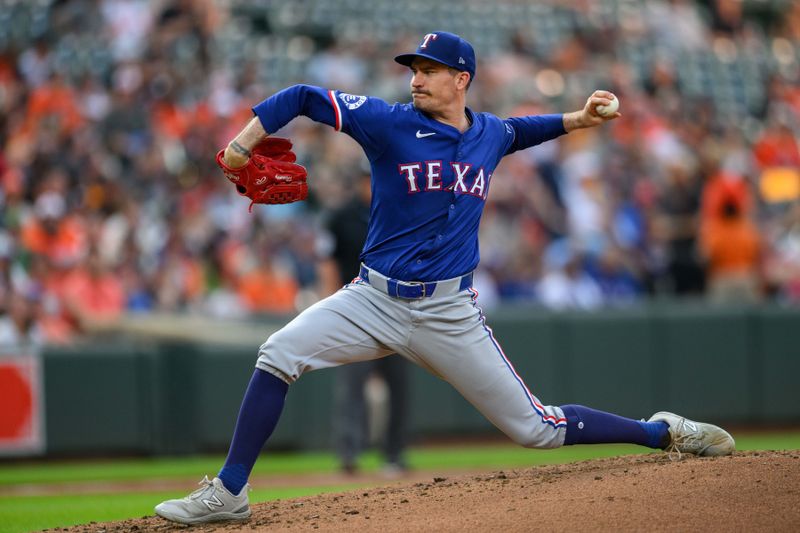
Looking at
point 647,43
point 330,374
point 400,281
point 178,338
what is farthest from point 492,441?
point 647,43

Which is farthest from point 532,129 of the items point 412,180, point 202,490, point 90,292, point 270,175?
point 90,292

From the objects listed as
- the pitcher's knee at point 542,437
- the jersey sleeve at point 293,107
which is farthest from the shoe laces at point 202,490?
the jersey sleeve at point 293,107

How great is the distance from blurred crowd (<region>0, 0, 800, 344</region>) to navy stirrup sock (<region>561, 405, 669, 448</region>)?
558 cm

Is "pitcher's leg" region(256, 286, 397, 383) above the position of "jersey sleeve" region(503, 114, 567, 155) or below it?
below

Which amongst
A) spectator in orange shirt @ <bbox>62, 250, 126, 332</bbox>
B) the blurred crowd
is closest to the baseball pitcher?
the blurred crowd

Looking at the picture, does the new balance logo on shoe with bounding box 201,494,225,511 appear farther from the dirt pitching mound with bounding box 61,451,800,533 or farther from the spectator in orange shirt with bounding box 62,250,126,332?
the spectator in orange shirt with bounding box 62,250,126,332

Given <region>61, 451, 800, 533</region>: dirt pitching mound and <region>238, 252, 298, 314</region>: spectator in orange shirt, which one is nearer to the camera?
<region>61, 451, 800, 533</region>: dirt pitching mound

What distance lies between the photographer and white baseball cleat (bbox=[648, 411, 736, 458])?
5699 mm

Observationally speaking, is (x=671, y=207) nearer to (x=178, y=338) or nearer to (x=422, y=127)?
(x=178, y=338)

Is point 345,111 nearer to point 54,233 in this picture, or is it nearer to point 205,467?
point 205,467

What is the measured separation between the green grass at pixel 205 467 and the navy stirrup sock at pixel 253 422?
92.5 inches

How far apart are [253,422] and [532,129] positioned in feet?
6.15

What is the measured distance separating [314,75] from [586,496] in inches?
412

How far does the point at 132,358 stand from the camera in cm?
1027
